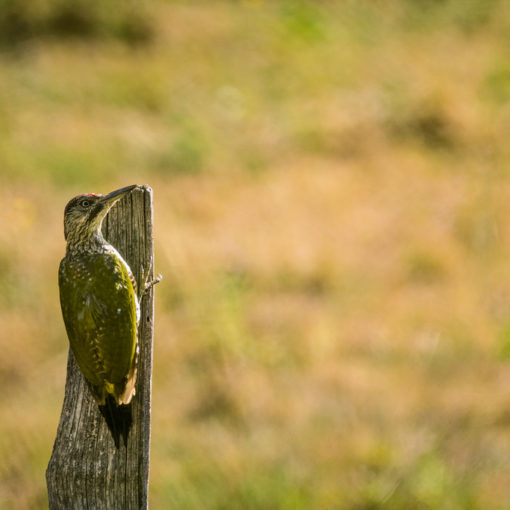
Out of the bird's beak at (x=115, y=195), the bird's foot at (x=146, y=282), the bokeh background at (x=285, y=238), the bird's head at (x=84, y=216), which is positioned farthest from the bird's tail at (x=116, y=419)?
the bokeh background at (x=285, y=238)

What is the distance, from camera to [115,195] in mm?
2277

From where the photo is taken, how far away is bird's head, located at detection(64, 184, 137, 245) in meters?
2.58

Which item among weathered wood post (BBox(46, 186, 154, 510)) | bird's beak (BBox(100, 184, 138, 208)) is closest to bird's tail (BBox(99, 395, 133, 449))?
weathered wood post (BBox(46, 186, 154, 510))

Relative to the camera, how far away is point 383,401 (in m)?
5.35

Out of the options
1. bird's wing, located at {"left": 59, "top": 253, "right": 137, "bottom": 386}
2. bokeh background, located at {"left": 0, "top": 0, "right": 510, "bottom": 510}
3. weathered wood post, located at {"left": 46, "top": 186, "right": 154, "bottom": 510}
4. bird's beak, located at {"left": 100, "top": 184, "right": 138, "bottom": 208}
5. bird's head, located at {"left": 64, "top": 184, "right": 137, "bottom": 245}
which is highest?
bokeh background, located at {"left": 0, "top": 0, "right": 510, "bottom": 510}

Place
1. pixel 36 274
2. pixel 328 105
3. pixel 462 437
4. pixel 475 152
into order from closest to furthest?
pixel 462 437 → pixel 36 274 → pixel 475 152 → pixel 328 105

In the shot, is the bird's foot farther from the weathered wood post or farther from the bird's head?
the bird's head

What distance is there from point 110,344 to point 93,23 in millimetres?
13898

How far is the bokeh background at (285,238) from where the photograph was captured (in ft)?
15.0

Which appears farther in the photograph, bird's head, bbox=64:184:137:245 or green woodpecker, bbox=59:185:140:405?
bird's head, bbox=64:184:137:245

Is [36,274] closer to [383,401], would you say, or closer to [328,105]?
[383,401]

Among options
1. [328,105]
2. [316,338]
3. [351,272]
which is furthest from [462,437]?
[328,105]

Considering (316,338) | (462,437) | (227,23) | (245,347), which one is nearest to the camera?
(462,437)

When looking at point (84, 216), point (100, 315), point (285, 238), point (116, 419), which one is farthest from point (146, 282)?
point (285, 238)
